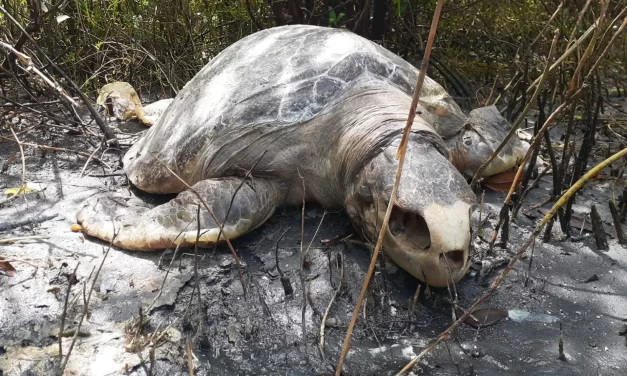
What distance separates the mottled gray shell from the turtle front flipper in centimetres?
33

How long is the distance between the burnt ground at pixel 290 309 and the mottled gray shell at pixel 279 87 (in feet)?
1.87

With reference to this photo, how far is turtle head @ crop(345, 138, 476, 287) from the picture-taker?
2156mm

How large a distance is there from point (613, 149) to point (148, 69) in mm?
3676

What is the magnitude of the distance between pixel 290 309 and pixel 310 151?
971 millimetres

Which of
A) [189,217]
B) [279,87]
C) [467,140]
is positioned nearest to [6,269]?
[189,217]

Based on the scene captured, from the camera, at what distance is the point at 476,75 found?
16.4 feet

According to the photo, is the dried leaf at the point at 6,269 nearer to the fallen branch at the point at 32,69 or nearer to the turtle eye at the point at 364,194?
the fallen branch at the point at 32,69

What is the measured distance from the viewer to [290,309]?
2262 millimetres

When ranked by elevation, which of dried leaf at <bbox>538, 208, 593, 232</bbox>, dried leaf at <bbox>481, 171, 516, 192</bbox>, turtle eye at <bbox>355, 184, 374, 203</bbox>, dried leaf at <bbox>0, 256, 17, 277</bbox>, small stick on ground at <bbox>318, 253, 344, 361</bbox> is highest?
turtle eye at <bbox>355, 184, 374, 203</bbox>

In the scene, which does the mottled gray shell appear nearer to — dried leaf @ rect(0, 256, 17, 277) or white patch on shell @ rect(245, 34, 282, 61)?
white patch on shell @ rect(245, 34, 282, 61)

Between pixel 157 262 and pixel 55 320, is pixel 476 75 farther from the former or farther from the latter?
pixel 55 320

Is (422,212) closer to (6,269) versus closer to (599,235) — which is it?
(599,235)

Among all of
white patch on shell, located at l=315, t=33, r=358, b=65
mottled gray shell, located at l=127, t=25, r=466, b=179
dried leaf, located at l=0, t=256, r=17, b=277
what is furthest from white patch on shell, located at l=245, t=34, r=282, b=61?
dried leaf, located at l=0, t=256, r=17, b=277

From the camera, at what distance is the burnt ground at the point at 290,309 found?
1.99 meters
